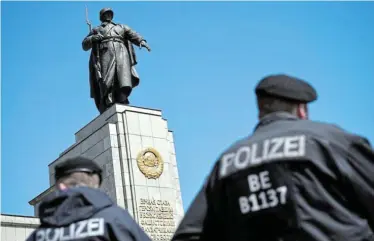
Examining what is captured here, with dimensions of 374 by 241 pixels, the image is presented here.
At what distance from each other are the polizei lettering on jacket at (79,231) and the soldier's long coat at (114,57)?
10.3 meters

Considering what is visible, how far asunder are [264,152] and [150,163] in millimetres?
10308

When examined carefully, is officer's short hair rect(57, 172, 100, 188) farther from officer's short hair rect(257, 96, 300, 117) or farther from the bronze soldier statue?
the bronze soldier statue

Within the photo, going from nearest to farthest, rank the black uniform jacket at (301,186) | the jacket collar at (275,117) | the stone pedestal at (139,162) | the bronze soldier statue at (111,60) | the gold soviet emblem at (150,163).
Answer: the black uniform jacket at (301,186) → the jacket collar at (275,117) → the stone pedestal at (139,162) → the gold soviet emblem at (150,163) → the bronze soldier statue at (111,60)

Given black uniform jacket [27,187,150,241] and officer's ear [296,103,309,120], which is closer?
officer's ear [296,103,309,120]

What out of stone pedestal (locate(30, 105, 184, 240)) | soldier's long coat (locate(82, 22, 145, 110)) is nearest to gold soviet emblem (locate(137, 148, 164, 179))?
stone pedestal (locate(30, 105, 184, 240))

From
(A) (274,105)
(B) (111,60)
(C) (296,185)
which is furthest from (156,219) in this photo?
(C) (296,185)

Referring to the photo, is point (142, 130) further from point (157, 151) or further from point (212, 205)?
point (212, 205)

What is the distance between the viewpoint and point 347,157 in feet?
10.2

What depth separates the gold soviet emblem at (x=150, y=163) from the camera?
521 inches

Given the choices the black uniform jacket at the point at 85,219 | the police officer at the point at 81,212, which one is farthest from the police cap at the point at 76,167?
the black uniform jacket at the point at 85,219

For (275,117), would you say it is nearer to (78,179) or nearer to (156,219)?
(78,179)

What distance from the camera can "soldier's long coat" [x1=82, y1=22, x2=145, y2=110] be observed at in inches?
562

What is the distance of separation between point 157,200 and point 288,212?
1015 centimetres

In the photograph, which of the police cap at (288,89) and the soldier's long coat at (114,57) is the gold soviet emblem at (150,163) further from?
the police cap at (288,89)
